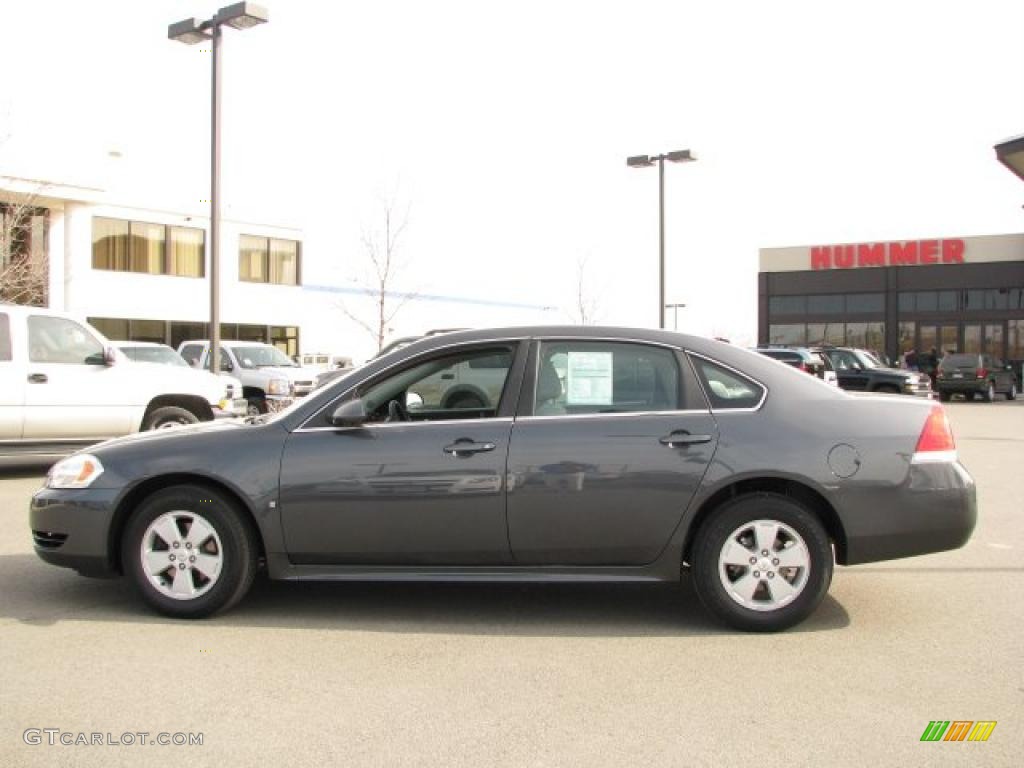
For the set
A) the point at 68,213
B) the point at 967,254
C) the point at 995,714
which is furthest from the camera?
the point at 967,254

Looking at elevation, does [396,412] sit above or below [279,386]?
above

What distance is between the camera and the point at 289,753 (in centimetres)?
363

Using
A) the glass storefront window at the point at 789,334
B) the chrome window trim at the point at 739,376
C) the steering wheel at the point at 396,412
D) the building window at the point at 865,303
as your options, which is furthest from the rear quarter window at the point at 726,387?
the glass storefront window at the point at 789,334

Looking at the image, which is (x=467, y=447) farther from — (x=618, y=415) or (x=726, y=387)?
(x=726, y=387)

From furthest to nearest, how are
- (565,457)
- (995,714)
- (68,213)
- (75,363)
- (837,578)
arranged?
1. (68,213)
2. (75,363)
3. (837,578)
4. (565,457)
5. (995,714)

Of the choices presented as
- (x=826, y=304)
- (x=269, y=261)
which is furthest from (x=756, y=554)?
(x=826, y=304)

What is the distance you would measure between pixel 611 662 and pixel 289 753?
1.67m

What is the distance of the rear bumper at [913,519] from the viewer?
5.07 m

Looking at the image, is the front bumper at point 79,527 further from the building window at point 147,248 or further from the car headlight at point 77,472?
the building window at point 147,248

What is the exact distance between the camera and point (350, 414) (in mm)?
5164

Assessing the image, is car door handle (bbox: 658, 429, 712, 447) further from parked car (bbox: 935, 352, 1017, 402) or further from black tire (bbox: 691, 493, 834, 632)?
parked car (bbox: 935, 352, 1017, 402)

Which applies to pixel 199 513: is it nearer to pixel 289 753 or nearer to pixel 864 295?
pixel 289 753

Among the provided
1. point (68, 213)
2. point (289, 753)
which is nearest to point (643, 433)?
point (289, 753)

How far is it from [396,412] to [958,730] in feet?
10.3
